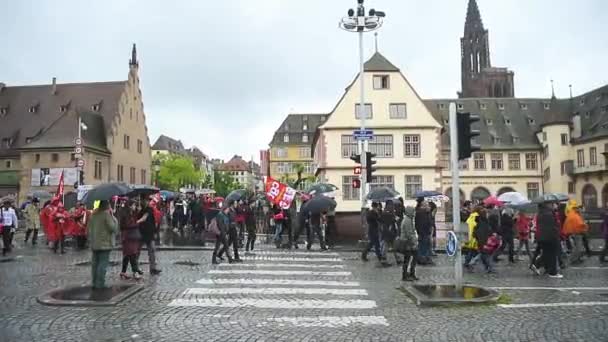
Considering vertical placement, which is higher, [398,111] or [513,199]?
[398,111]

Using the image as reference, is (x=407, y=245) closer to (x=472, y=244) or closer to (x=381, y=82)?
(x=472, y=244)

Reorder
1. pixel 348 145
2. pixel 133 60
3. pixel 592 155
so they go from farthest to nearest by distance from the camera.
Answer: pixel 133 60 < pixel 592 155 < pixel 348 145

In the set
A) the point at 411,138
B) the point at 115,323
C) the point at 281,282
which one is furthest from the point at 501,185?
the point at 115,323

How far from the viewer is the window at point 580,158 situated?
2559 inches

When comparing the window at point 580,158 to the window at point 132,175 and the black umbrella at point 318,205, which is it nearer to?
the window at point 132,175

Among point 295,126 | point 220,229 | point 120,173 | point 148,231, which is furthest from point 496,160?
point 148,231

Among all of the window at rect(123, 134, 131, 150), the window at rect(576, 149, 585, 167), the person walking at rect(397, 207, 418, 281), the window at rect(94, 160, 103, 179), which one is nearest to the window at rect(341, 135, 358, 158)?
the window at rect(94, 160, 103, 179)

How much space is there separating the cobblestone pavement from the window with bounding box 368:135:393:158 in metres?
28.6

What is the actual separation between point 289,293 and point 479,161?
6338cm

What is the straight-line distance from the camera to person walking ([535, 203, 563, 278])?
547 inches

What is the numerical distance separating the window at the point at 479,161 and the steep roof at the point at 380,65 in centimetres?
3017

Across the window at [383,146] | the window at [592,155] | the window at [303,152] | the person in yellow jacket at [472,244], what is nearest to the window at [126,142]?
the window at [383,146]

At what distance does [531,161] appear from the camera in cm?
7081

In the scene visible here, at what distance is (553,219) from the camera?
1406cm
